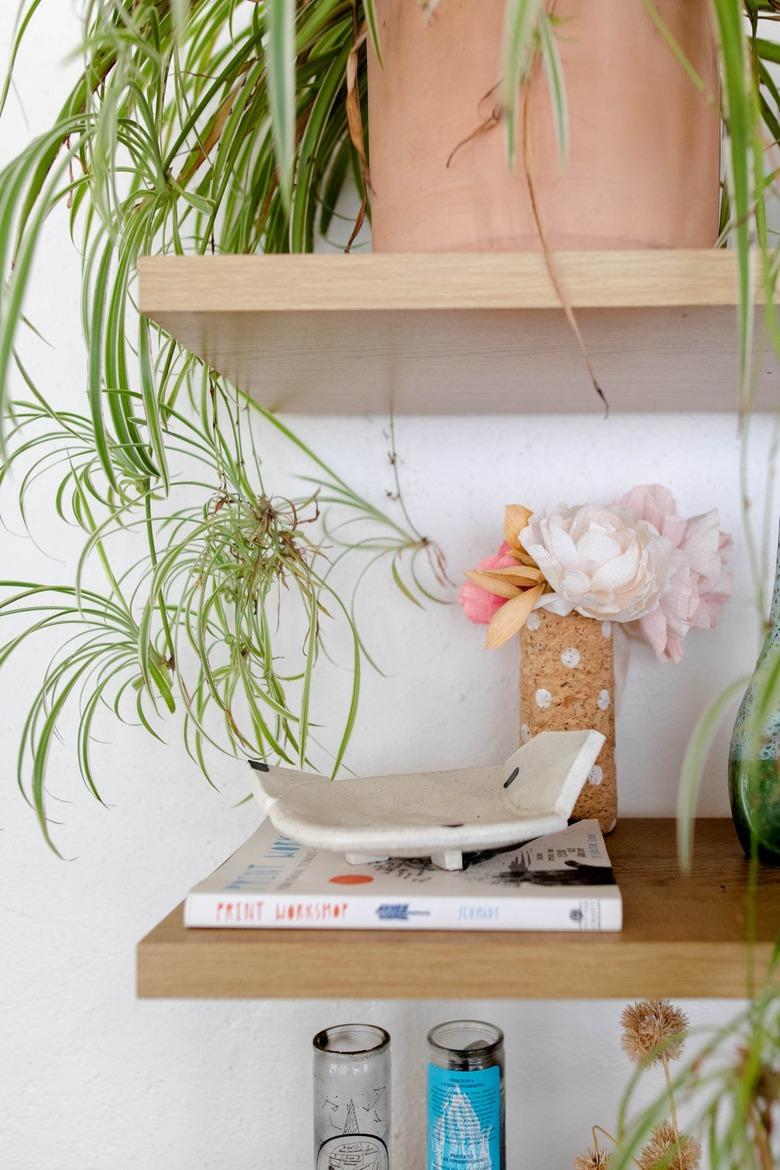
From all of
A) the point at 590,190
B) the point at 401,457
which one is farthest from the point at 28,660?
the point at 590,190

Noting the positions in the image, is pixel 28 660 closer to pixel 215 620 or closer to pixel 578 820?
pixel 215 620

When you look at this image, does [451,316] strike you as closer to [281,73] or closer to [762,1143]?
[281,73]

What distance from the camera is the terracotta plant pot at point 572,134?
0.64 m

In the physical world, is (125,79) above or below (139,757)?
above

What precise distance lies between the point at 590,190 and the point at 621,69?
0.08m

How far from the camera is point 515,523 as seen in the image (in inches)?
33.9

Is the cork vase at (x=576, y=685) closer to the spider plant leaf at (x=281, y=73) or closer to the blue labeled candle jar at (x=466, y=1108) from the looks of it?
the blue labeled candle jar at (x=466, y=1108)

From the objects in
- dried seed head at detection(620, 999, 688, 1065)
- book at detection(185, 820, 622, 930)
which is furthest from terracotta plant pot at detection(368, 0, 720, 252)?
dried seed head at detection(620, 999, 688, 1065)

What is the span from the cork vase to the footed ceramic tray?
53 millimetres

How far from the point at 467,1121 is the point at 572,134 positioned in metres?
0.71

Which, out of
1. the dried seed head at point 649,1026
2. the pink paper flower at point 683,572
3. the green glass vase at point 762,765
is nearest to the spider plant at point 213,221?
the pink paper flower at point 683,572

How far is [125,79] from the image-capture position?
2.07 feet

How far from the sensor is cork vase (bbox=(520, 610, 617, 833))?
0.84 m

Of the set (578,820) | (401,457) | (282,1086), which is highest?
(401,457)
